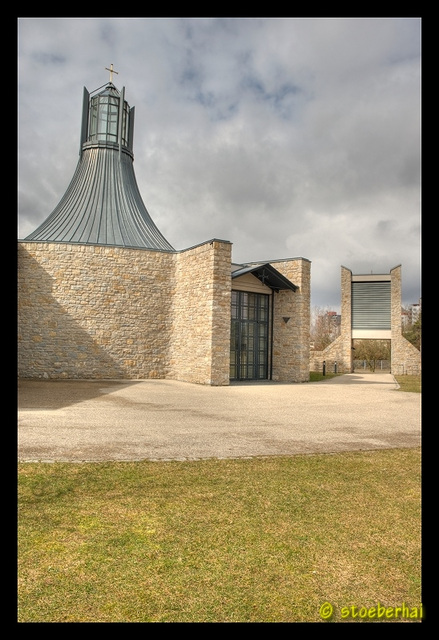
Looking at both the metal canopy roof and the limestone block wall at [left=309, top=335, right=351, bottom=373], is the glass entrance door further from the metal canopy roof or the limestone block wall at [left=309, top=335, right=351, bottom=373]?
the limestone block wall at [left=309, top=335, right=351, bottom=373]

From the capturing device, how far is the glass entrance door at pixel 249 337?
19.7m

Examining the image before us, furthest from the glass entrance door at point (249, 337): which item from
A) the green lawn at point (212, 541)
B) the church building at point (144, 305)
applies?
the green lawn at point (212, 541)

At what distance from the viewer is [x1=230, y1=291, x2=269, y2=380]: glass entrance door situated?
19.7m

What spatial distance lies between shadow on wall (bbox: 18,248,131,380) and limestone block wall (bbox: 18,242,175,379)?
0.04 metres

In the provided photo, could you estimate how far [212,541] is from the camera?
3.42 meters

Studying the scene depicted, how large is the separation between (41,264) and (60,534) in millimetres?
16453

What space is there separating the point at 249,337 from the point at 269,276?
276 centimetres

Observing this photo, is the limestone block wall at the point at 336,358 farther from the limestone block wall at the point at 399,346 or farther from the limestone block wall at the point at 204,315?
the limestone block wall at the point at 204,315

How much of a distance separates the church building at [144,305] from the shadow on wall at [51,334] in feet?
0.13

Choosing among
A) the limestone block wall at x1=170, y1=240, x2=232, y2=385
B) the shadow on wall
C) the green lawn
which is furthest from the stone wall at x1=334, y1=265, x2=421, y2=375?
the green lawn

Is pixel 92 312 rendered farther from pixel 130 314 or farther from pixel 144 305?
pixel 144 305
